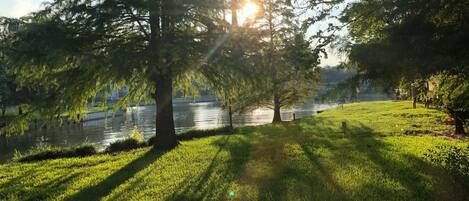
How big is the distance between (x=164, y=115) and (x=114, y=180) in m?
6.13

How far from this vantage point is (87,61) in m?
12.1

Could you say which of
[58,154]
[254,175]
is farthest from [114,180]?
[58,154]

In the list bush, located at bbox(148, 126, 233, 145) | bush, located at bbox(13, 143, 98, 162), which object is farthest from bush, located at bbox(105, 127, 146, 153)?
bush, located at bbox(13, 143, 98, 162)

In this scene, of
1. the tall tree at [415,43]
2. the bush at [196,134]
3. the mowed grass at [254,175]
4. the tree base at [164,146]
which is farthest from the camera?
the bush at [196,134]

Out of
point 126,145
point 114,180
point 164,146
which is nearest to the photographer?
point 114,180

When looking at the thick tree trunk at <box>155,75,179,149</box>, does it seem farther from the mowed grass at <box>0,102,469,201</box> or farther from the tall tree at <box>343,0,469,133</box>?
the tall tree at <box>343,0,469,133</box>

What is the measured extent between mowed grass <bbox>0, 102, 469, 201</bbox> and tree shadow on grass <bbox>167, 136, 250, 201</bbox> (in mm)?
21

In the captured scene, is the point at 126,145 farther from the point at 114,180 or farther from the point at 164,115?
the point at 114,180

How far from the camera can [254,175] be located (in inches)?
382

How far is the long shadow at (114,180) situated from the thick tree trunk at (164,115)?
1955 mm

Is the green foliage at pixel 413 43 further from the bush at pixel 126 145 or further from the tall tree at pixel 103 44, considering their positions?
the bush at pixel 126 145

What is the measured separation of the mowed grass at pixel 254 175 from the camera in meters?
8.01

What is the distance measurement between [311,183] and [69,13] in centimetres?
936

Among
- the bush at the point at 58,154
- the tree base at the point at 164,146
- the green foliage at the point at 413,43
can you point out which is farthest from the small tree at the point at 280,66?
the bush at the point at 58,154
